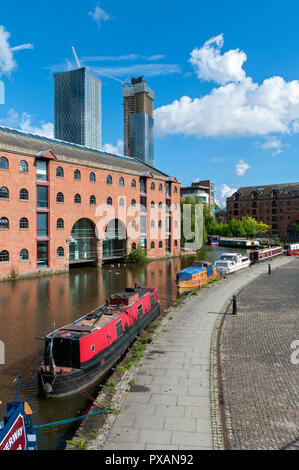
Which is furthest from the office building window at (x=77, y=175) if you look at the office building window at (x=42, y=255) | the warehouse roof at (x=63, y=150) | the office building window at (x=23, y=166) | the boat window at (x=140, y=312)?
the boat window at (x=140, y=312)

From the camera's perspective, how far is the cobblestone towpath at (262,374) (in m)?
9.21

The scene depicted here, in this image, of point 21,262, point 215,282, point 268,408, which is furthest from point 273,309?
point 21,262

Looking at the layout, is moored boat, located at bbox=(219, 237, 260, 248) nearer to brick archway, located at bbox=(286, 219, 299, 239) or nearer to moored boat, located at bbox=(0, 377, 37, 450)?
brick archway, located at bbox=(286, 219, 299, 239)

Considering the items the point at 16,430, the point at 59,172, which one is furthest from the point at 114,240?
the point at 16,430

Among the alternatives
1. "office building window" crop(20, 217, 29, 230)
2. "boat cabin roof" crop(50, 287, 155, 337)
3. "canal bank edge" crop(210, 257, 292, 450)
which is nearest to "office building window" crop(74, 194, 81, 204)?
"office building window" crop(20, 217, 29, 230)

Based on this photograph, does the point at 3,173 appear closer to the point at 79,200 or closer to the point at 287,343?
the point at 79,200

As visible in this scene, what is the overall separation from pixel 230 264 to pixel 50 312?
23840 mm

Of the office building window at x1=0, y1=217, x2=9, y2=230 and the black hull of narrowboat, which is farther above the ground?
the office building window at x1=0, y1=217, x2=9, y2=230

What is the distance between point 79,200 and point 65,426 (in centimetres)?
3606

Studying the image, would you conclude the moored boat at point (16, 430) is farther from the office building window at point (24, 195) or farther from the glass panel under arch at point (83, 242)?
the glass panel under arch at point (83, 242)

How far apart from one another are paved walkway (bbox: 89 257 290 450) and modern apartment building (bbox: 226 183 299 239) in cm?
10945

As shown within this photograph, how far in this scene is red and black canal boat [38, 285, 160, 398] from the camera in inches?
500
